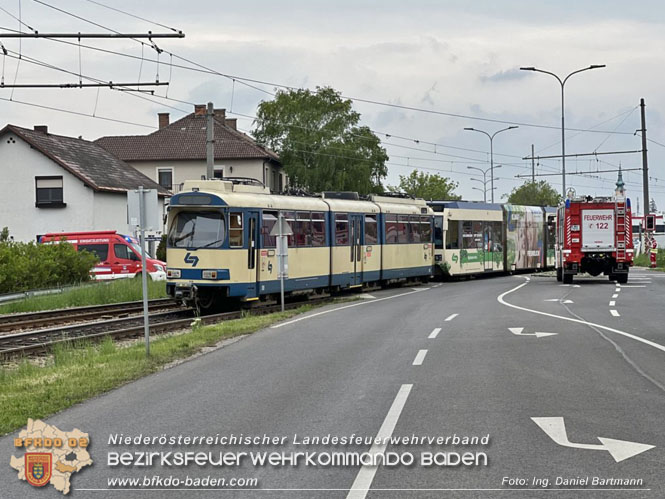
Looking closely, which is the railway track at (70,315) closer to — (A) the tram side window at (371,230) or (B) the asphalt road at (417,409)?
(B) the asphalt road at (417,409)

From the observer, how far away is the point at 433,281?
1747 inches

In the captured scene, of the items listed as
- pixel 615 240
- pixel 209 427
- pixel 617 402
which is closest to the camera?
pixel 209 427

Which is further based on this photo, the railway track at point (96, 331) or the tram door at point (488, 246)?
the tram door at point (488, 246)

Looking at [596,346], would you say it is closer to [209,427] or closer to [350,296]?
[209,427]

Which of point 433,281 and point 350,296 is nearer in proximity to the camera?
point 350,296

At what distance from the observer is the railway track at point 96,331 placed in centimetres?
1769

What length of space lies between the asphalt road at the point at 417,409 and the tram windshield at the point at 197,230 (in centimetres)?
587

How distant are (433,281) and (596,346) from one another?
95.3ft

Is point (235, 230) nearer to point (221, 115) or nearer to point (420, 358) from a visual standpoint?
point (420, 358)

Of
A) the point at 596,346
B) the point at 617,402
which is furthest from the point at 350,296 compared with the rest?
the point at 617,402

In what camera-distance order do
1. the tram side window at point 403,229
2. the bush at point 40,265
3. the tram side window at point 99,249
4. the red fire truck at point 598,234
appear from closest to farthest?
the bush at point 40,265 → the tram side window at point 403,229 → the red fire truck at point 598,234 → the tram side window at point 99,249

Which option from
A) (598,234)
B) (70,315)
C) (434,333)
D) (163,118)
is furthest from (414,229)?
(163,118)

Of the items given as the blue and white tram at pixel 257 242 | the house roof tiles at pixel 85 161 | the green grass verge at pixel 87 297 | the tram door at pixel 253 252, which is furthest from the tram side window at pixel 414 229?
the house roof tiles at pixel 85 161

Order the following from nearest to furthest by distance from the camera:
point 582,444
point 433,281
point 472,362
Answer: point 582,444
point 472,362
point 433,281
